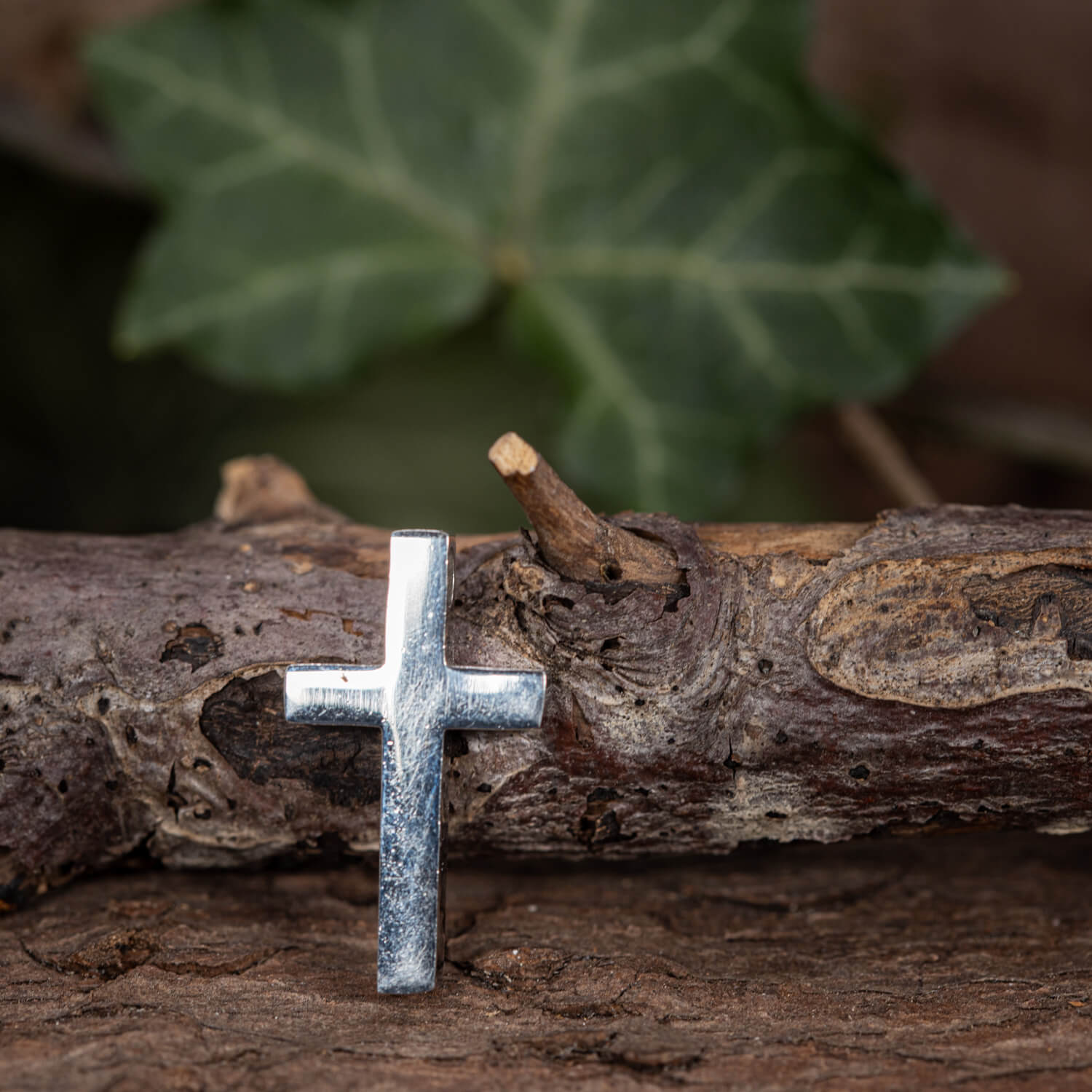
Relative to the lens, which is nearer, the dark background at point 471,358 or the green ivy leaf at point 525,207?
the green ivy leaf at point 525,207

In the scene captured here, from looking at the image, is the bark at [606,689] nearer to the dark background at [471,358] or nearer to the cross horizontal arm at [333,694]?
the cross horizontal arm at [333,694]

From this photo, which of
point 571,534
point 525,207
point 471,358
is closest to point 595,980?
point 571,534

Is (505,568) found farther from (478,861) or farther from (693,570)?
(478,861)

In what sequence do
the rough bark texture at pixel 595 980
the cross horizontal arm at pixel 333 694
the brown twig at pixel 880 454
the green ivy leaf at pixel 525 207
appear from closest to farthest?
the rough bark texture at pixel 595 980
the cross horizontal arm at pixel 333 694
the green ivy leaf at pixel 525 207
the brown twig at pixel 880 454

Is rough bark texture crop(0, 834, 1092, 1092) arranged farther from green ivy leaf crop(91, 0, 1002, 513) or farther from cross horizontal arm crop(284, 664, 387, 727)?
green ivy leaf crop(91, 0, 1002, 513)

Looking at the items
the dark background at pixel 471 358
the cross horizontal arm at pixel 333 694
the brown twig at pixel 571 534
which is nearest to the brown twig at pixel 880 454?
the dark background at pixel 471 358

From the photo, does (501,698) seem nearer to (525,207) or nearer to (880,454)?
(525,207)

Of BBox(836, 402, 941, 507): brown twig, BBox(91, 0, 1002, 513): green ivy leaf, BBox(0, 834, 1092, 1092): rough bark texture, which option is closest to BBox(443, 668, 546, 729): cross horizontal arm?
A: BBox(0, 834, 1092, 1092): rough bark texture

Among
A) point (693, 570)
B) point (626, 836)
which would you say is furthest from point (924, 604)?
point (626, 836)
